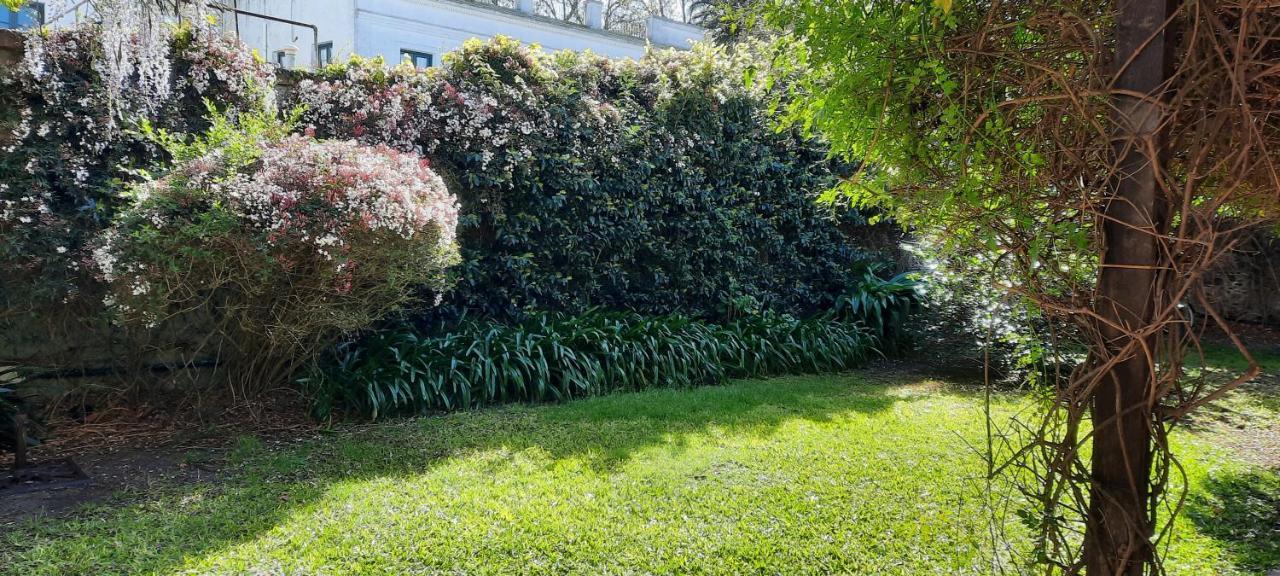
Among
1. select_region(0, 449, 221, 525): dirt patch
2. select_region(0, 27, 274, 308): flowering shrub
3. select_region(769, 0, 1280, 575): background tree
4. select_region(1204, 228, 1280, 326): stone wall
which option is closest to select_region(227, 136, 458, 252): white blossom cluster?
select_region(0, 27, 274, 308): flowering shrub

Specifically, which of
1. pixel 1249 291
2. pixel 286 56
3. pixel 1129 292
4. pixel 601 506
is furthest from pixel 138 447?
pixel 1249 291

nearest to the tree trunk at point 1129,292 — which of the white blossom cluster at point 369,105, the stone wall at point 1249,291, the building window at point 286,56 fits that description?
the white blossom cluster at point 369,105

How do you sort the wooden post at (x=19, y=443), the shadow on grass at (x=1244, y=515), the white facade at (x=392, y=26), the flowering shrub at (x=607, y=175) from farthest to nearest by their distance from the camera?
the white facade at (x=392, y=26)
the flowering shrub at (x=607, y=175)
the wooden post at (x=19, y=443)
the shadow on grass at (x=1244, y=515)

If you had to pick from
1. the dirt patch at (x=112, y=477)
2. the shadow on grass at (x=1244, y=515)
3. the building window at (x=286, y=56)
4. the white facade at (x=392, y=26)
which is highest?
the white facade at (x=392, y=26)

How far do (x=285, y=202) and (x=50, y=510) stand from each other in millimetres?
1926

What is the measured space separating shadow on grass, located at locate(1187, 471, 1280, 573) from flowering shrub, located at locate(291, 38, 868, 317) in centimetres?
389

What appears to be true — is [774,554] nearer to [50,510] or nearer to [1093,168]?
[1093,168]

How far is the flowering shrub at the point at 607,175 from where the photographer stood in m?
6.56

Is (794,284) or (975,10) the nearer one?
(975,10)

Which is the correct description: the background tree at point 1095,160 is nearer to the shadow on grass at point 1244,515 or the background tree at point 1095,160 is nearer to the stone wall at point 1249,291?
the shadow on grass at point 1244,515

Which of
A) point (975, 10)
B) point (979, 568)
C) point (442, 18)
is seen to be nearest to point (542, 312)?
point (979, 568)

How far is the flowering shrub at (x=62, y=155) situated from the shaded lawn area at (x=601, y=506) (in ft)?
5.97

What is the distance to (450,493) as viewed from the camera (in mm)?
3863

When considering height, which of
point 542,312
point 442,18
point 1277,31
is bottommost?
point 542,312
